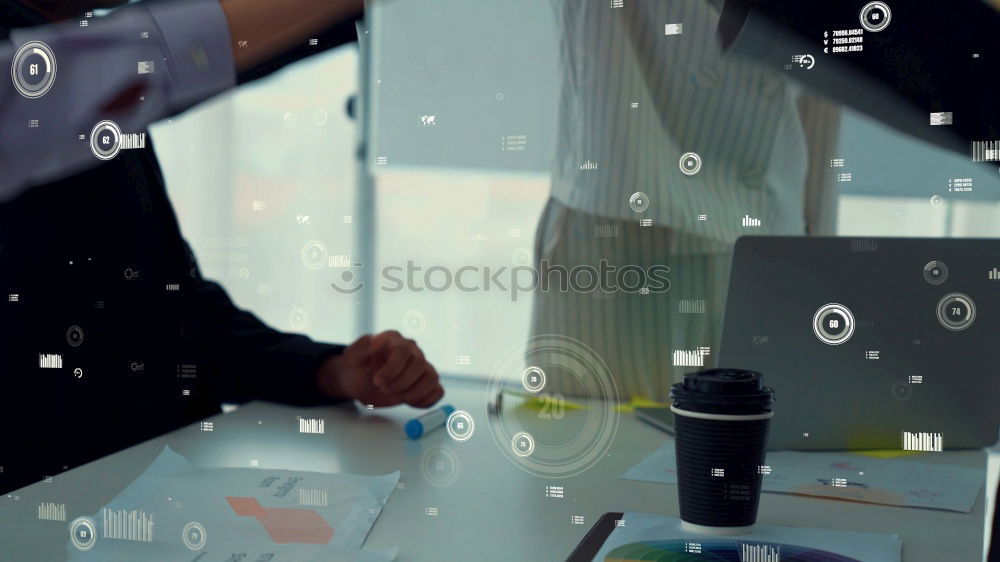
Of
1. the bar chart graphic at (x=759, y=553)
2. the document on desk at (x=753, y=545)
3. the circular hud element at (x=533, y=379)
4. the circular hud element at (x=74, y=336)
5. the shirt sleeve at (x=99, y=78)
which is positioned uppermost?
the shirt sleeve at (x=99, y=78)

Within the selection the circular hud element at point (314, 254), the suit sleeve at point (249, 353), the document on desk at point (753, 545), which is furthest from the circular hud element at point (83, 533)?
the document on desk at point (753, 545)

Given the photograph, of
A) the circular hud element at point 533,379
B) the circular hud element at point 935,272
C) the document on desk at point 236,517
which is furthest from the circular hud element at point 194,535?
the circular hud element at point 935,272

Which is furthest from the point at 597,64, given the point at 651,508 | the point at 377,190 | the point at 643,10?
the point at 651,508

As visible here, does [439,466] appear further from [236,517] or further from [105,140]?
[105,140]

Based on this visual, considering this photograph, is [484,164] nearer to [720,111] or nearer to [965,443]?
[720,111]

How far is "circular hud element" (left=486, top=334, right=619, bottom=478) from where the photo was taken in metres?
0.49

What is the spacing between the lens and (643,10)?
1.55ft

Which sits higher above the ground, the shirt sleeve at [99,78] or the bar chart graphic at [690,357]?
the shirt sleeve at [99,78]

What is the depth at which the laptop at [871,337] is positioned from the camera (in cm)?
44

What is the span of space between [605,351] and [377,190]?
17 centimetres

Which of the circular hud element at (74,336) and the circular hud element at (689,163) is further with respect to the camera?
the circular hud element at (74,336)

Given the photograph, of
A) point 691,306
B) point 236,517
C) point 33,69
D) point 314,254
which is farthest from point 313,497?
point 33,69

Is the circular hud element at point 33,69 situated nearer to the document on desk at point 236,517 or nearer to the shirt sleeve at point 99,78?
the shirt sleeve at point 99,78

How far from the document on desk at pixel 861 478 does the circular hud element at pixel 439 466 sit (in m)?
0.11
